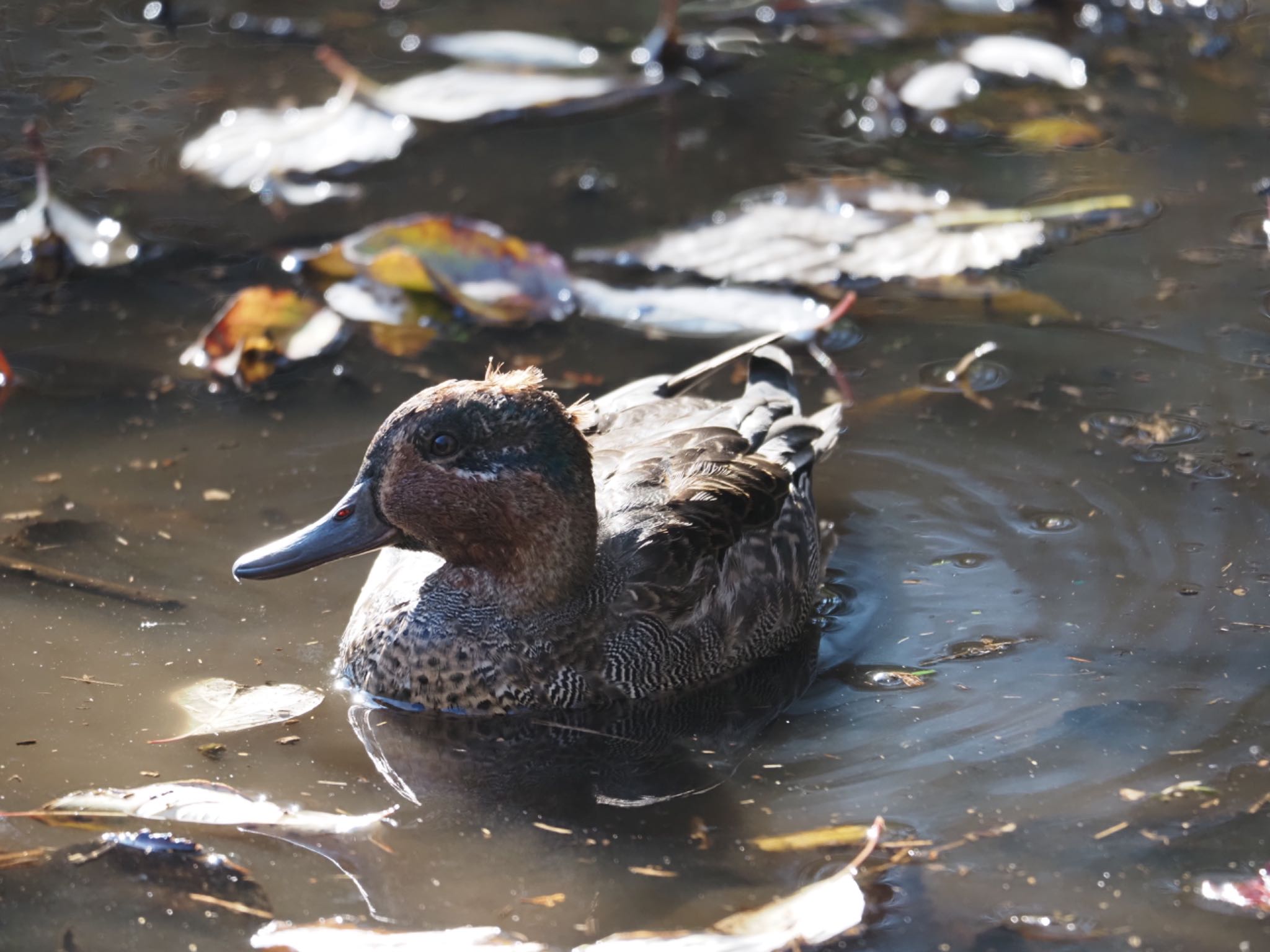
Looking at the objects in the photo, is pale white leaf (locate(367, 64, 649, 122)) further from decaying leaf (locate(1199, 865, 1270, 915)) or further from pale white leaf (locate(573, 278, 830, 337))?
decaying leaf (locate(1199, 865, 1270, 915))

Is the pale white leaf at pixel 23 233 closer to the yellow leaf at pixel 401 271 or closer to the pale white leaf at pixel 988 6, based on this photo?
the yellow leaf at pixel 401 271

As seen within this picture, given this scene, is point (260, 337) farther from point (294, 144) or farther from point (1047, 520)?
point (1047, 520)

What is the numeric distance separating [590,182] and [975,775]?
4892 mm

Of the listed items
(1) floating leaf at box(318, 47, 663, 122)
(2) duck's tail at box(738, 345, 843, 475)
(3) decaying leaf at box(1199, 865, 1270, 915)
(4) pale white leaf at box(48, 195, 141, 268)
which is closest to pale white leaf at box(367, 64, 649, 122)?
(1) floating leaf at box(318, 47, 663, 122)

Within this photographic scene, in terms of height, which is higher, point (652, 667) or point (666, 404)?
point (666, 404)

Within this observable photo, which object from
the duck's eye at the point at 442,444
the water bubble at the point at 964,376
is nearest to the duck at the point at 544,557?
the duck's eye at the point at 442,444

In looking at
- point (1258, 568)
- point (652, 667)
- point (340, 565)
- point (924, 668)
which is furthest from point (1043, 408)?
point (340, 565)

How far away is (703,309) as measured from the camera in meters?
7.27

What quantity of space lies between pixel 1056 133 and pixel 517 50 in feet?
10.1

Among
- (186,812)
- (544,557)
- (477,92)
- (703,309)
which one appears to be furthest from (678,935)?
(477,92)

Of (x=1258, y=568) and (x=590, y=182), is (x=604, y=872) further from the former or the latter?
(x=590, y=182)

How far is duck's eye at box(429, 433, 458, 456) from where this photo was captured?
5137 millimetres

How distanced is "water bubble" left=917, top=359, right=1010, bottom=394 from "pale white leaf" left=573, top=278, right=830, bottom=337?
53 centimetres

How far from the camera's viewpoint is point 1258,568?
570cm
